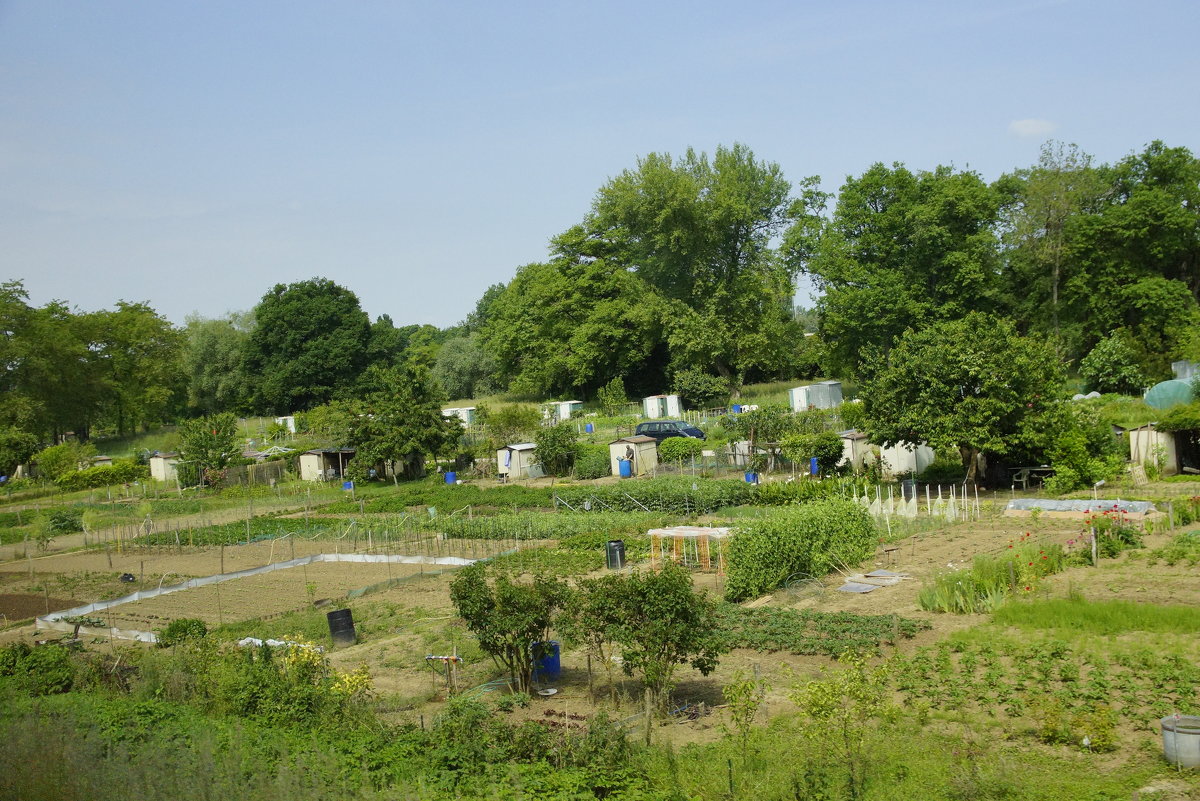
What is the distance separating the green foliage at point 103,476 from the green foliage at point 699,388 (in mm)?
29045

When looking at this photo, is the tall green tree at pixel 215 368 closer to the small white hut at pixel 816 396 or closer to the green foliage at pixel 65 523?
the green foliage at pixel 65 523

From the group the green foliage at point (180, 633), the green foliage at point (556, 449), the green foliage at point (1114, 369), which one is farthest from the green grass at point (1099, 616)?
the green foliage at point (1114, 369)

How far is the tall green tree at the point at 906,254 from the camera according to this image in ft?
151

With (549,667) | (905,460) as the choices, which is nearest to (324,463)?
(905,460)

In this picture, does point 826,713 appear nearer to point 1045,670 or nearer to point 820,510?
point 1045,670

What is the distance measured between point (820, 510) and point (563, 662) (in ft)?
23.4

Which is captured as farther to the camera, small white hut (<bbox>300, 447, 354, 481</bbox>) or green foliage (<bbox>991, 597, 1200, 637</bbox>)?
small white hut (<bbox>300, 447, 354, 481</bbox>)

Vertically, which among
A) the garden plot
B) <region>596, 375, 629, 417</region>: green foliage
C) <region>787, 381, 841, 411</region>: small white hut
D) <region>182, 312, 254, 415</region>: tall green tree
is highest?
<region>182, 312, 254, 415</region>: tall green tree

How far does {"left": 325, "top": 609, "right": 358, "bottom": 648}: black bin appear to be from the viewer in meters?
16.4

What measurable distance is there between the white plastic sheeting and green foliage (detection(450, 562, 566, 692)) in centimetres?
775

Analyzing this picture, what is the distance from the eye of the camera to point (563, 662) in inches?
574

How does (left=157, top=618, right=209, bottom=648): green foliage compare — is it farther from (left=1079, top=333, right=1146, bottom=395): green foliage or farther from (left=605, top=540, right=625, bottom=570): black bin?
(left=1079, top=333, right=1146, bottom=395): green foliage

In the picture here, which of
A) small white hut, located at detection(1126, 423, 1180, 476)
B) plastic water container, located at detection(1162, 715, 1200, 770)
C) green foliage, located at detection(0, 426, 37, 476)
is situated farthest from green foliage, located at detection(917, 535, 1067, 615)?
green foliage, located at detection(0, 426, 37, 476)

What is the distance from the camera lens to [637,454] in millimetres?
36750
